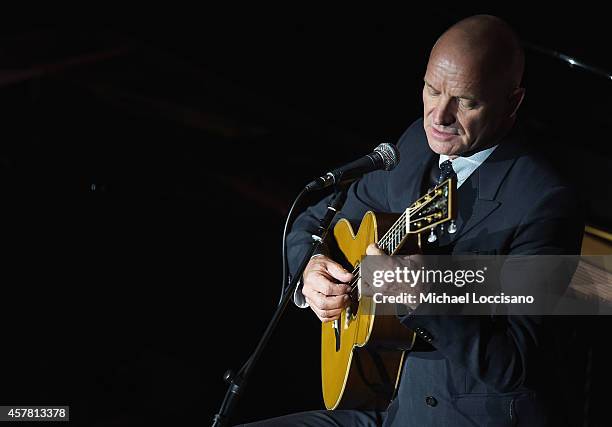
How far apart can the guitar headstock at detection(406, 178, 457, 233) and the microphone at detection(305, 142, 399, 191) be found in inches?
13.9

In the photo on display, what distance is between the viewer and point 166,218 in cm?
429

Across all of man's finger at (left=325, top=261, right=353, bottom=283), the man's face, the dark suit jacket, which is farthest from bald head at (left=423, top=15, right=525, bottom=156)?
man's finger at (left=325, top=261, right=353, bottom=283)

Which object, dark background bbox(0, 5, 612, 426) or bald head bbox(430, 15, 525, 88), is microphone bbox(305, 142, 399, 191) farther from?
dark background bbox(0, 5, 612, 426)

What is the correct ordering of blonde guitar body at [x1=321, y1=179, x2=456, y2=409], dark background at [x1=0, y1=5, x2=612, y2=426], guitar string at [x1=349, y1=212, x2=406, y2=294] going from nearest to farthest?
blonde guitar body at [x1=321, y1=179, x2=456, y2=409]
guitar string at [x1=349, y1=212, x2=406, y2=294]
dark background at [x1=0, y1=5, x2=612, y2=426]

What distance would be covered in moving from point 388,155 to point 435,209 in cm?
54

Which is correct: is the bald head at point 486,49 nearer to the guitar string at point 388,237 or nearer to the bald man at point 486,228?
the bald man at point 486,228

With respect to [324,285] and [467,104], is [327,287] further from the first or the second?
[467,104]

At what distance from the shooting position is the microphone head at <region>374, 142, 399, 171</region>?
7.27 feet

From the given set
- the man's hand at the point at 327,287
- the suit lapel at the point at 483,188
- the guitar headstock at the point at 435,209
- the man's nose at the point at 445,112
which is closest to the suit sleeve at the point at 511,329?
the suit lapel at the point at 483,188

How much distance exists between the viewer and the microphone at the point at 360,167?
216 cm

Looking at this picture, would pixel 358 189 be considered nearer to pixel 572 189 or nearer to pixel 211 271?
pixel 572 189

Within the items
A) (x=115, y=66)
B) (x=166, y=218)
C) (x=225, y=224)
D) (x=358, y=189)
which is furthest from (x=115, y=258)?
(x=115, y=66)

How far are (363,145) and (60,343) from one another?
257 centimetres

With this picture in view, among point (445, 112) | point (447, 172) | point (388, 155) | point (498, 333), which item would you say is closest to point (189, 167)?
point (388, 155)
